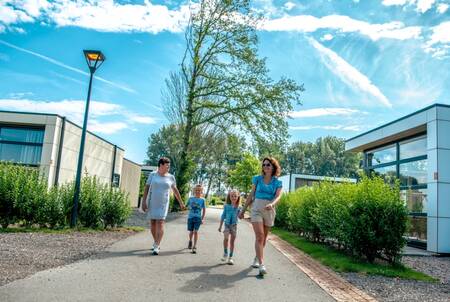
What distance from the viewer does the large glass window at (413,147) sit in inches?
592

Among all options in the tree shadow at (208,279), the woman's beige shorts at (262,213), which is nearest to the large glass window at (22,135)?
the tree shadow at (208,279)

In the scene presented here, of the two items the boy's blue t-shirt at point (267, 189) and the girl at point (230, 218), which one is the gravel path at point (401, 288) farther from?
the girl at point (230, 218)

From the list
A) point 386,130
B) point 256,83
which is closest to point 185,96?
point 256,83

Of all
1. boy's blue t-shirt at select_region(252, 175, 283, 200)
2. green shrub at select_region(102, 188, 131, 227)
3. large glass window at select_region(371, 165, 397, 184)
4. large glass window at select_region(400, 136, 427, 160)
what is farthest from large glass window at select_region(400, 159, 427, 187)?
green shrub at select_region(102, 188, 131, 227)

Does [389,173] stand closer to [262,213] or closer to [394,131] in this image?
[394,131]

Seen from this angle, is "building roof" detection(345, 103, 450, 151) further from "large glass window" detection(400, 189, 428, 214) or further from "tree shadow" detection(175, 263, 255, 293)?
"tree shadow" detection(175, 263, 255, 293)

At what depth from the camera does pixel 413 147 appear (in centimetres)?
1590

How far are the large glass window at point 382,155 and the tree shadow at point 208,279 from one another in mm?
12639

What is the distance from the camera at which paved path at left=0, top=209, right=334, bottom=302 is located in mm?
4926

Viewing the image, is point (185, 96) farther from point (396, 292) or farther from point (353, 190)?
point (396, 292)

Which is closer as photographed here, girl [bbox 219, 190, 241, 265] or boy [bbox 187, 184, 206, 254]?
girl [bbox 219, 190, 241, 265]

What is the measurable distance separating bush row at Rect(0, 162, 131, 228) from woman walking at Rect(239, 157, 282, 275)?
7.36m

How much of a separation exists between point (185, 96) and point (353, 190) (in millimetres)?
21536

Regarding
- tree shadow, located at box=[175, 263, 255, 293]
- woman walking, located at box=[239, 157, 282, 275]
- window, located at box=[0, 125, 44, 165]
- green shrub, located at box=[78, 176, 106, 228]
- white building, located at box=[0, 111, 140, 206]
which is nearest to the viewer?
tree shadow, located at box=[175, 263, 255, 293]
